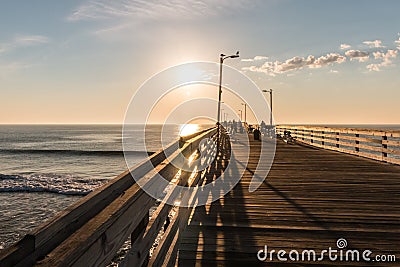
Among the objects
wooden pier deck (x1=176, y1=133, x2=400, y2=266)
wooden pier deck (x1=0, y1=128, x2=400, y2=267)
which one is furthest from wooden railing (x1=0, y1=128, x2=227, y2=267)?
wooden pier deck (x1=176, y1=133, x2=400, y2=266)

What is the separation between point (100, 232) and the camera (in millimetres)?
1641

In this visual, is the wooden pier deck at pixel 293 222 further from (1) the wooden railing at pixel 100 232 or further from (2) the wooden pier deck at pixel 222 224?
(1) the wooden railing at pixel 100 232

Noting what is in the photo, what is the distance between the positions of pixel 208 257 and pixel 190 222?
1.34 m

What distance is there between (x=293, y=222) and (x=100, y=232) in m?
4.31

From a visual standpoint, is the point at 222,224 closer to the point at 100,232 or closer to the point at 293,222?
the point at 293,222

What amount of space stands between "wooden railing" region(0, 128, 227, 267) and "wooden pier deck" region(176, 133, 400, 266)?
1.21 meters

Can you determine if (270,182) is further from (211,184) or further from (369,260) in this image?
(369,260)

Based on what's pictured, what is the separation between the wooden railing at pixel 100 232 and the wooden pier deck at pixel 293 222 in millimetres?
1208

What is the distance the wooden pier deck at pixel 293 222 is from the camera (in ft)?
14.0

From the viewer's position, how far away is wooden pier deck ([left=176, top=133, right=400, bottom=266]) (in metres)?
4.27

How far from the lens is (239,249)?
171 inches

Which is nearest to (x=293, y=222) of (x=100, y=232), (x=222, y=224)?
(x=222, y=224)

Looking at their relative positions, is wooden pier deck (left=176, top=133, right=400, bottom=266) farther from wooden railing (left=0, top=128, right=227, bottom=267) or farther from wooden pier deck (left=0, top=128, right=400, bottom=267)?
wooden railing (left=0, top=128, right=227, bottom=267)

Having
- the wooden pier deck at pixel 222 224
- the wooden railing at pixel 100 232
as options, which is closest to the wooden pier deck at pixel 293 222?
the wooden pier deck at pixel 222 224
